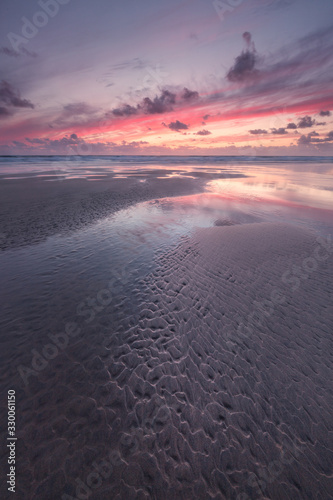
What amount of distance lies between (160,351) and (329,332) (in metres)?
4.76

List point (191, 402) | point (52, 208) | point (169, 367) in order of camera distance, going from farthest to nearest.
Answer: point (52, 208)
point (169, 367)
point (191, 402)

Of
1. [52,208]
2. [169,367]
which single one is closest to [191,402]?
[169,367]

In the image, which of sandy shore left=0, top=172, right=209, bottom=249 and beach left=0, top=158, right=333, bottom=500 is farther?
sandy shore left=0, top=172, right=209, bottom=249

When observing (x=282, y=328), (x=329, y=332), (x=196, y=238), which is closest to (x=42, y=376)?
(x=282, y=328)

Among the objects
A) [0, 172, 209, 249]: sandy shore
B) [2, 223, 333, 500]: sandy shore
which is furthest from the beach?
[0, 172, 209, 249]: sandy shore

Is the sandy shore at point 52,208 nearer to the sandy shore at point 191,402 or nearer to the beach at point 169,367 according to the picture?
the beach at point 169,367

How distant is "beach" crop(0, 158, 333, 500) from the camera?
320cm

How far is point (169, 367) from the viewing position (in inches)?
186

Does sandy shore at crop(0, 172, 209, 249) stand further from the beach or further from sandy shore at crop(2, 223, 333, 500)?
sandy shore at crop(2, 223, 333, 500)

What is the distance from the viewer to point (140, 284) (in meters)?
7.66

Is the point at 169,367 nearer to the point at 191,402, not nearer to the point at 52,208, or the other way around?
the point at 191,402

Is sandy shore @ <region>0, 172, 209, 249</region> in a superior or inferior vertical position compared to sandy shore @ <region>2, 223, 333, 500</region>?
superior

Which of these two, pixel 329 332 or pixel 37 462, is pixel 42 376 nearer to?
pixel 37 462

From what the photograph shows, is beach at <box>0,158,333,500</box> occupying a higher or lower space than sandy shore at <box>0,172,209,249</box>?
lower
